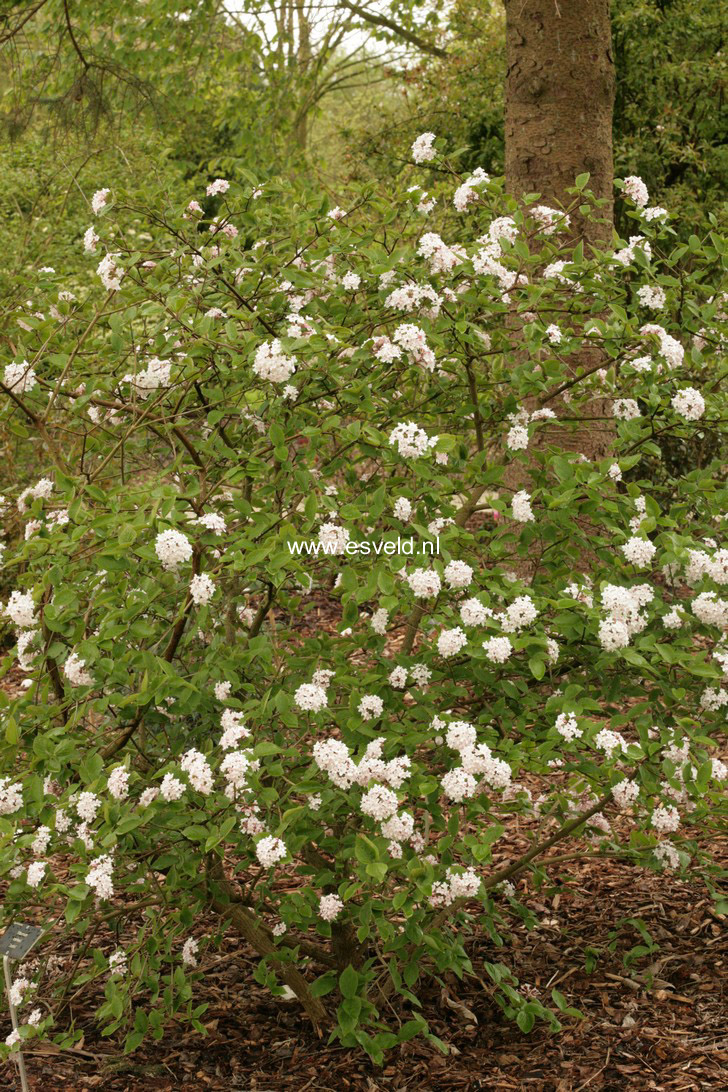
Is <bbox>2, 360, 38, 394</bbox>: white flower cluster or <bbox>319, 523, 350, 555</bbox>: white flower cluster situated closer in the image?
<bbox>319, 523, 350, 555</bbox>: white flower cluster

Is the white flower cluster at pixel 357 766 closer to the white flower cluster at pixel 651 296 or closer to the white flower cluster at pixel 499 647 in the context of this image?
the white flower cluster at pixel 499 647

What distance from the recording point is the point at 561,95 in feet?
14.9

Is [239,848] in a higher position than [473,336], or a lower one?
lower

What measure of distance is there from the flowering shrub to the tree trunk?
63.6 inches

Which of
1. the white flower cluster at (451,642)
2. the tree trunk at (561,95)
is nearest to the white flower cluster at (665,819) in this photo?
the white flower cluster at (451,642)

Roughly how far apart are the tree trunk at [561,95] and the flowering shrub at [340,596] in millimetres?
1617

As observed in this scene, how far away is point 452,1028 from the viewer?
306 centimetres

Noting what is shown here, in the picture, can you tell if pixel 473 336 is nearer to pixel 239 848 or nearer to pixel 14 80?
pixel 239 848

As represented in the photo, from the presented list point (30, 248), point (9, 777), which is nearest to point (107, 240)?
point (9, 777)

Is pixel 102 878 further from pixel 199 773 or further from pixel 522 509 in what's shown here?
pixel 522 509

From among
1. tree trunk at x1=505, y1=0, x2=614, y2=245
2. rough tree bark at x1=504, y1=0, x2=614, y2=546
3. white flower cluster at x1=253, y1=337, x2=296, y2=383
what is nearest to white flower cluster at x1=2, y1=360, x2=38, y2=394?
white flower cluster at x1=253, y1=337, x2=296, y2=383

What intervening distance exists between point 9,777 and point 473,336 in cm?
158

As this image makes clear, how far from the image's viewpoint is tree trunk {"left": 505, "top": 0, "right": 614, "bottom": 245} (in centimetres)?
453

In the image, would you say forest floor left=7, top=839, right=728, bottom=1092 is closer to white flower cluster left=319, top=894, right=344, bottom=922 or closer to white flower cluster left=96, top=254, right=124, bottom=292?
white flower cluster left=319, top=894, right=344, bottom=922
